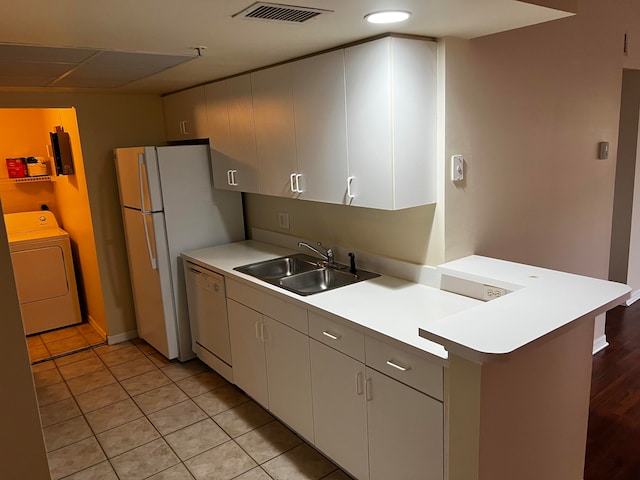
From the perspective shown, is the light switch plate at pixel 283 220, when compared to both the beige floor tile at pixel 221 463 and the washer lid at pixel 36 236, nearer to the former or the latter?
the beige floor tile at pixel 221 463

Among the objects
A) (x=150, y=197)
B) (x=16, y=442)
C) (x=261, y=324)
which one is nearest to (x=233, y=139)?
(x=150, y=197)

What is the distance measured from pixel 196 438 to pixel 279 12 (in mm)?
2320

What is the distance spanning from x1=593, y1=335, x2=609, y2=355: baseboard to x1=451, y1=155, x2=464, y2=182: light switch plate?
7.19ft

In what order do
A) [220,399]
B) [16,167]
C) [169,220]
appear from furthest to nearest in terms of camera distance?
[16,167]
[169,220]
[220,399]

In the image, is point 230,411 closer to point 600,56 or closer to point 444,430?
point 444,430

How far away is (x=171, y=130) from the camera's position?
4172 millimetres

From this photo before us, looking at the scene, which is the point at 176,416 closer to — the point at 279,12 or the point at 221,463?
the point at 221,463

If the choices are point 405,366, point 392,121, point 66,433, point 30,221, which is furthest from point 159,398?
point 30,221

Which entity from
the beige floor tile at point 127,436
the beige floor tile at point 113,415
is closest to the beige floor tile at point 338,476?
the beige floor tile at point 127,436

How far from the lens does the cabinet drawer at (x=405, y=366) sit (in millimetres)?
1771

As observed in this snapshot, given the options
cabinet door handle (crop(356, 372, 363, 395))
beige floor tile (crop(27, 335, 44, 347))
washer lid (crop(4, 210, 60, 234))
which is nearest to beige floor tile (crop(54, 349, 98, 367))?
beige floor tile (crop(27, 335, 44, 347))

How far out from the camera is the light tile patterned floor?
2559 millimetres

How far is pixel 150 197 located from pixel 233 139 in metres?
0.74

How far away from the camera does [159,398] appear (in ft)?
10.8
